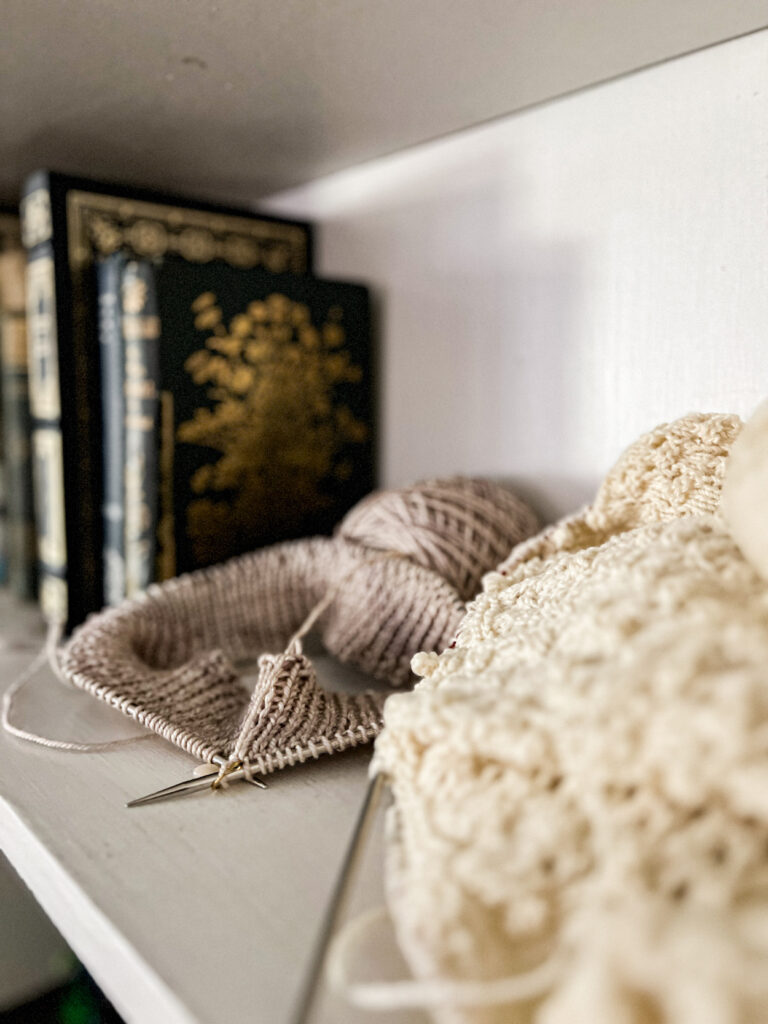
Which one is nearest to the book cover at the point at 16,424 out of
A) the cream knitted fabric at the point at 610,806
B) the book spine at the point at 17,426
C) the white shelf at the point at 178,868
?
the book spine at the point at 17,426

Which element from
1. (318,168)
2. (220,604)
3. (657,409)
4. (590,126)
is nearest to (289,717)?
(220,604)

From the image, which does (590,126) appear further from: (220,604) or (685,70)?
(220,604)

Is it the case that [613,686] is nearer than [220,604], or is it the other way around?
[613,686]

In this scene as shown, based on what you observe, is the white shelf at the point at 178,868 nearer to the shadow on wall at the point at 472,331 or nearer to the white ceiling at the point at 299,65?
the shadow on wall at the point at 472,331

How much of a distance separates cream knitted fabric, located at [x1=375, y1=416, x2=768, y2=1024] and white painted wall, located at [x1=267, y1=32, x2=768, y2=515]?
0.28m

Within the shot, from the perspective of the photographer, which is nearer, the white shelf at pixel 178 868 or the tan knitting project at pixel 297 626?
the white shelf at pixel 178 868

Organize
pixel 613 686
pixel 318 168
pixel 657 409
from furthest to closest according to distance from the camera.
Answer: pixel 318 168 < pixel 657 409 < pixel 613 686

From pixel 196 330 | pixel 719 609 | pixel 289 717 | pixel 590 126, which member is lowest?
pixel 289 717

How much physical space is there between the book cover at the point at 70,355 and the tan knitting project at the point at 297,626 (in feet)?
0.56

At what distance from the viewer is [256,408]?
716 millimetres

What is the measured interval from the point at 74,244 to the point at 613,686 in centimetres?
65

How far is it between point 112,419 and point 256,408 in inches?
5.2

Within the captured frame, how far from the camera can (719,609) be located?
247 mm

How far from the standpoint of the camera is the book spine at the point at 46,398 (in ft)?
2.25
